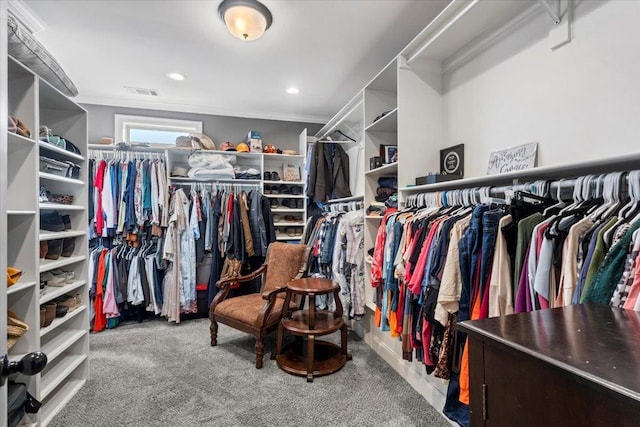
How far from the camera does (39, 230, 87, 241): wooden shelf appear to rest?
5.75 ft

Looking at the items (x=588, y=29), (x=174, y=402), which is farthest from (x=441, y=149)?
(x=174, y=402)

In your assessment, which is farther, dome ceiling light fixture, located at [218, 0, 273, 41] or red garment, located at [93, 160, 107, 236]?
red garment, located at [93, 160, 107, 236]

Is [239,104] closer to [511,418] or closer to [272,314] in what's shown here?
[272,314]

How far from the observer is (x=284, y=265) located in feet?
9.61

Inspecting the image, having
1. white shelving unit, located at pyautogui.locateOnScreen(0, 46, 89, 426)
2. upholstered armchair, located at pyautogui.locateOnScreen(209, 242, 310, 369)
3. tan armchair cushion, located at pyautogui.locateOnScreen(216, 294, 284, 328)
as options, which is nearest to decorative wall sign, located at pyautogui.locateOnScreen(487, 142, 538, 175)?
upholstered armchair, located at pyautogui.locateOnScreen(209, 242, 310, 369)

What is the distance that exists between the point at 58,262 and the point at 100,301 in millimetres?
1628

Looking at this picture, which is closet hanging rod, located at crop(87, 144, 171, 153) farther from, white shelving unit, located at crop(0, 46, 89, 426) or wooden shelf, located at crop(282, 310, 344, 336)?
wooden shelf, located at crop(282, 310, 344, 336)

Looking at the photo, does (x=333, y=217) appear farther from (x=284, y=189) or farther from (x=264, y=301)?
(x=284, y=189)

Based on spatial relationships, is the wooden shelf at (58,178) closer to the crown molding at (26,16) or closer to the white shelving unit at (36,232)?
the white shelving unit at (36,232)

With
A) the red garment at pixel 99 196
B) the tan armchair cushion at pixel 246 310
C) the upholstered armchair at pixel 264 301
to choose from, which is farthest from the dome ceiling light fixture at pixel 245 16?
the red garment at pixel 99 196

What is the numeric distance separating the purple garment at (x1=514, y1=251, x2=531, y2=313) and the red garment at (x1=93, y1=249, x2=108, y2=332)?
3.65 meters

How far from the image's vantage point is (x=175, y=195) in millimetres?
3424

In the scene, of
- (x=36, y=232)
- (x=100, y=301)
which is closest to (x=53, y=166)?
(x=36, y=232)

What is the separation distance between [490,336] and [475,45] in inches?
78.1
